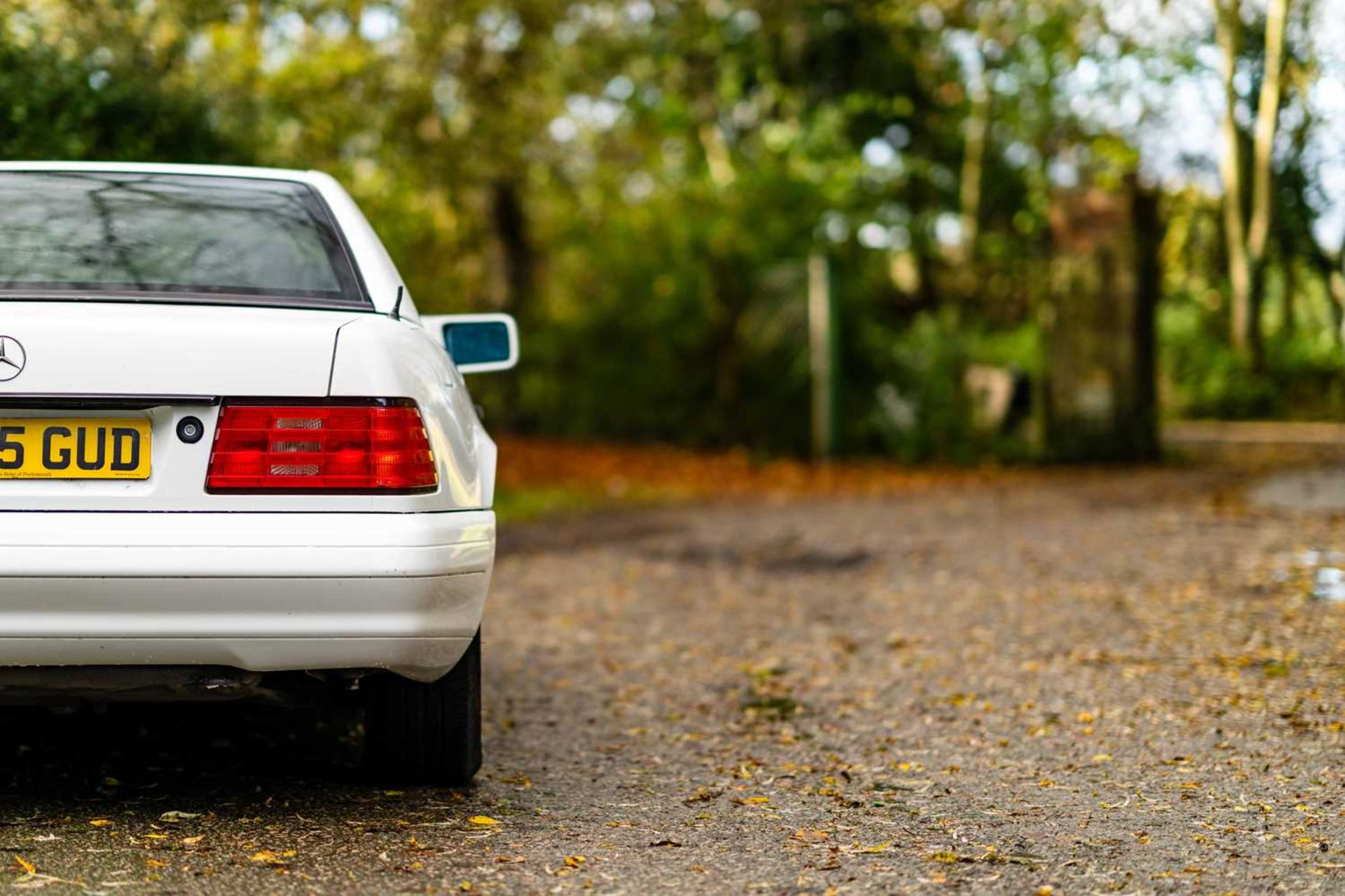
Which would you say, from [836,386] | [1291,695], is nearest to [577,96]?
[836,386]

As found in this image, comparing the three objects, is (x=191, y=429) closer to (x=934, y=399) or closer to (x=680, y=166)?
(x=934, y=399)

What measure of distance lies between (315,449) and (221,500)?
8.9 inches

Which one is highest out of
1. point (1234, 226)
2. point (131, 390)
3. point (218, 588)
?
point (1234, 226)

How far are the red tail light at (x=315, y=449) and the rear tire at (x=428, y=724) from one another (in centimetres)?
73

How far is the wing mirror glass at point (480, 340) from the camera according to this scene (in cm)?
512

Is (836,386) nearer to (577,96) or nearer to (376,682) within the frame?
(577,96)

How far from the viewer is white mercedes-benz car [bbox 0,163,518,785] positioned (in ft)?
11.6

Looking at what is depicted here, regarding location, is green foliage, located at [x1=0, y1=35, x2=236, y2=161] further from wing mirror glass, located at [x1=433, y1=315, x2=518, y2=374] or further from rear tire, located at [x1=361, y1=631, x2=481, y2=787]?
rear tire, located at [x1=361, y1=631, x2=481, y2=787]

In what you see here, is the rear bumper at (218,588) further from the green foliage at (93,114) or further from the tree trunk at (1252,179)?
the tree trunk at (1252,179)

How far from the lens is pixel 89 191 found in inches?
178

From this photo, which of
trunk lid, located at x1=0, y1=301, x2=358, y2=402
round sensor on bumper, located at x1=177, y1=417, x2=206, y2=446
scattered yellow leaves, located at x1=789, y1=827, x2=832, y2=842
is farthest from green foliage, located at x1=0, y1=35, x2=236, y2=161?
scattered yellow leaves, located at x1=789, y1=827, x2=832, y2=842

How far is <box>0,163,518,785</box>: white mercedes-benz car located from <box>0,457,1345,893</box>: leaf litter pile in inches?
18.0

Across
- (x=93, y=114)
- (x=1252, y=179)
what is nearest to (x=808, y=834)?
(x=93, y=114)

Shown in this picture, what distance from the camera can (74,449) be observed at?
3.58m
